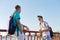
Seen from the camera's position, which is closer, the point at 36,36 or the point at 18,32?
the point at 18,32

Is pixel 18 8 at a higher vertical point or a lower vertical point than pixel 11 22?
higher

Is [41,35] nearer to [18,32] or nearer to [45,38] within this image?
[45,38]

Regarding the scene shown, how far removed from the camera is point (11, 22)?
5.47 m

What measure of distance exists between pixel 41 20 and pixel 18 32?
3.94 ft

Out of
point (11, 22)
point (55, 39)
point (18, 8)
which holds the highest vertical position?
point (18, 8)

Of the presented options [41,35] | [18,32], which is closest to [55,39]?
[41,35]

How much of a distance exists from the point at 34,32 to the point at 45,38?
1.32 meters

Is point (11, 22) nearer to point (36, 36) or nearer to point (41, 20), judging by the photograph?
point (41, 20)

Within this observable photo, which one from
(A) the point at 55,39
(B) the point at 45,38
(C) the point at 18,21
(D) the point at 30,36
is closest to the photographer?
(C) the point at 18,21

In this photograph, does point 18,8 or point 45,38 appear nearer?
point 18,8

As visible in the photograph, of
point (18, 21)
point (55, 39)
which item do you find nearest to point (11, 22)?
point (18, 21)

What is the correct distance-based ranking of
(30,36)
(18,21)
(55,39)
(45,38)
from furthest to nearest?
(55,39), (30,36), (45,38), (18,21)

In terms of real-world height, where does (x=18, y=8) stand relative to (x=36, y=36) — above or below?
above

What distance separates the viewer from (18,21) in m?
5.39
